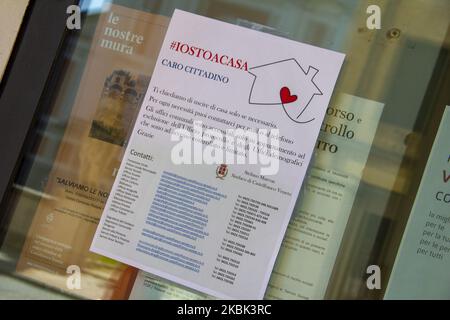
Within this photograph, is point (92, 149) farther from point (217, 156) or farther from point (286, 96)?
point (286, 96)

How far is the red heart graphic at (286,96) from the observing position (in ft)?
5.37

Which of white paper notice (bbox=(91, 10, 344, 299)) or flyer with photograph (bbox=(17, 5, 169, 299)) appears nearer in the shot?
white paper notice (bbox=(91, 10, 344, 299))

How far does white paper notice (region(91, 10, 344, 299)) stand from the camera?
5.33 ft

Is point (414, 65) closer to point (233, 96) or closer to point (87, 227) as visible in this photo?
point (233, 96)

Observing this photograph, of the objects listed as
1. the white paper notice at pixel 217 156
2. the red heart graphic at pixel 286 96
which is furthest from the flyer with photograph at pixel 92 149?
the red heart graphic at pixel 286 96

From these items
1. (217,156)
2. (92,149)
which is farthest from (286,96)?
(92,149)

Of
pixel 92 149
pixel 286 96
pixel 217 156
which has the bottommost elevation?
pixel 92 149

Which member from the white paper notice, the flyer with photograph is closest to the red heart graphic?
the white paper notice

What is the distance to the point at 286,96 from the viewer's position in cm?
164

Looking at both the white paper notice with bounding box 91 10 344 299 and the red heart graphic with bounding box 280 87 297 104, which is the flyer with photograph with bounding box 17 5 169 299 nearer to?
the white paper notice with bounding box 91 10 344 299

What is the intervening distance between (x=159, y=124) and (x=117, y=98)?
0.19 m

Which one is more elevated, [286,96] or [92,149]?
[286,96]

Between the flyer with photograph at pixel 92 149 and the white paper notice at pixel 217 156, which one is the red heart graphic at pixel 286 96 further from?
the flyer with photograph at pixel 92 149

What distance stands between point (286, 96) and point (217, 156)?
0.97 feet
